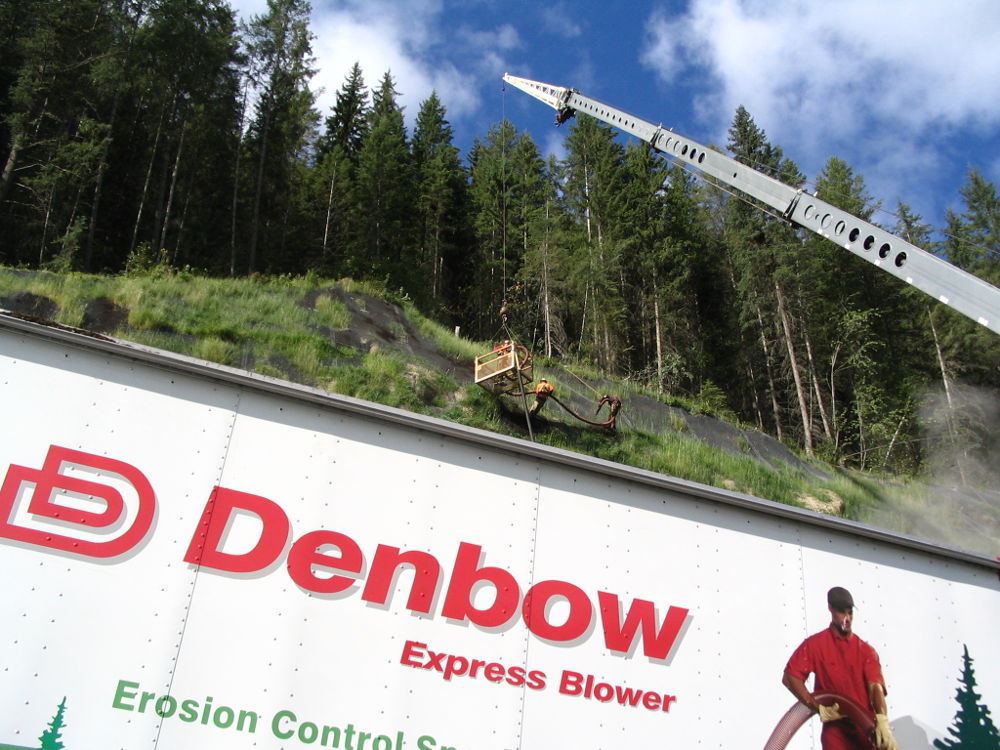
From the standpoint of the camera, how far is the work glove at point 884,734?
4133 millimetres

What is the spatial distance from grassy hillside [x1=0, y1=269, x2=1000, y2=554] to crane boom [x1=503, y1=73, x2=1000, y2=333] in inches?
275

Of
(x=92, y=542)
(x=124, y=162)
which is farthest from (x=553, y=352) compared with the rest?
(x=92, y=542)

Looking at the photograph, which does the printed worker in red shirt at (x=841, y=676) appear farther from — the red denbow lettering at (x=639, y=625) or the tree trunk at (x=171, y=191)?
the tree trunk at (x=171, y=191)

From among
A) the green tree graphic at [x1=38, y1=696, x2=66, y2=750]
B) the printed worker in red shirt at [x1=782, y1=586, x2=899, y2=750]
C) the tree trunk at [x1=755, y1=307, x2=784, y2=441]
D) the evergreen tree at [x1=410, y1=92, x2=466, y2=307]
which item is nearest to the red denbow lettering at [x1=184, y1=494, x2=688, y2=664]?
the green tree graphic at [x1=38, y1=696, x2=66, y2=750]

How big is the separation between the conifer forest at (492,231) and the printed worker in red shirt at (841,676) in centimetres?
1891

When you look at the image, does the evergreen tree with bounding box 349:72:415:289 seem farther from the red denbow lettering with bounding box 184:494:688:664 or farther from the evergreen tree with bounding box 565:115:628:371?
the red denbow lettering with bounding box 184:494:688:664

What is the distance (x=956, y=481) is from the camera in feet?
75.5

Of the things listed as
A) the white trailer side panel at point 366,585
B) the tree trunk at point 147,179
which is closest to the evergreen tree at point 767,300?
the white trailer side panel at point 366,585

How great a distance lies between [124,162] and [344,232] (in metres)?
10.0

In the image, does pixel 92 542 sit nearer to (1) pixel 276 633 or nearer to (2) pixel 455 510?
(1) pixel 276 633

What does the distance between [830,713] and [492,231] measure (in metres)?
32.8

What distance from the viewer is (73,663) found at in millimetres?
2988

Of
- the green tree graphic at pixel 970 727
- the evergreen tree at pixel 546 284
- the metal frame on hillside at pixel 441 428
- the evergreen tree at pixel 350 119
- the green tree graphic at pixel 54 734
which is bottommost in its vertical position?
the green tree graphic at pixel 54 734

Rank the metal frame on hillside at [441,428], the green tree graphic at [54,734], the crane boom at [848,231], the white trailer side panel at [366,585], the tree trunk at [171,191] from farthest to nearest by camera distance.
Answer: the tree trunk at [171,191] → the crane boom at [848,231] → the metal frame on hillside at [441,428] → the white trailer side panel at [366,585] → the green tree graphic at [54,734]
